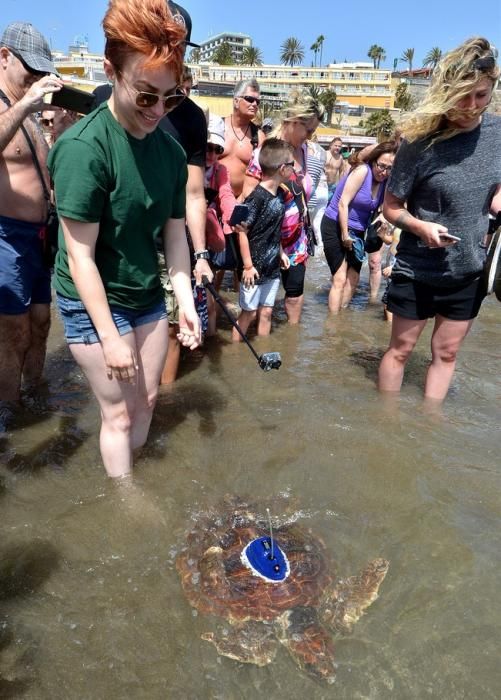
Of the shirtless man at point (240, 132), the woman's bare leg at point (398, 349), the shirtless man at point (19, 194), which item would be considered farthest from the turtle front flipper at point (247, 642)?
the shirtless man at point (240, 132)

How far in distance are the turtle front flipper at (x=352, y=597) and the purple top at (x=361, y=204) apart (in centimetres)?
392

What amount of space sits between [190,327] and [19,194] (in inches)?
54.5

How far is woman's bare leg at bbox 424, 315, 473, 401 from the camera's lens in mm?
3004

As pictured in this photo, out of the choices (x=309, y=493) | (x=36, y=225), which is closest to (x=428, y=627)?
(x=309, y=493)

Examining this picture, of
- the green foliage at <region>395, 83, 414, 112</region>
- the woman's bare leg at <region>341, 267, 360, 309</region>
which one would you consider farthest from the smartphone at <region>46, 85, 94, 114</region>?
the green foliage at <region>395, 83, 414, 112</region>

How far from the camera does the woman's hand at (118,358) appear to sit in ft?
6.13

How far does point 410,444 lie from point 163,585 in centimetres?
173

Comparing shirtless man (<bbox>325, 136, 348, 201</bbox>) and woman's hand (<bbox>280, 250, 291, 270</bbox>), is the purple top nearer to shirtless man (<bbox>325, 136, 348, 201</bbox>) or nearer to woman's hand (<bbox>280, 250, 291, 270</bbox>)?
woman's hand (<bbox>280, 250, 291, 270</bbox>)

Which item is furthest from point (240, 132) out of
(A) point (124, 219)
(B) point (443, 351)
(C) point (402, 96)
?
(C) point (402, 96)

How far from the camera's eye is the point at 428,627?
1.79 metres

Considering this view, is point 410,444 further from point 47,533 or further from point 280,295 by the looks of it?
point 280,295

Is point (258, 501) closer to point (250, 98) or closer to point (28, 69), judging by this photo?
point (28, 69)

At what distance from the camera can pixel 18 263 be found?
2.86 m

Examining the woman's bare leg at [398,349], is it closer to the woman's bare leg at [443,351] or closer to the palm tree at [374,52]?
the woman's bare leg at [443,351]
